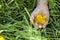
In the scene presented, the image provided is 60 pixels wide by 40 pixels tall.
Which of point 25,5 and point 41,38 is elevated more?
point 25,5

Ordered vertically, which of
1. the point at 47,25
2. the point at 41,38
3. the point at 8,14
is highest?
the point at 8,14

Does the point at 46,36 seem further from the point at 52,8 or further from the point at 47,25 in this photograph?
the point at 52,8

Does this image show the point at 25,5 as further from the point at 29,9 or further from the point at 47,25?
the point at 47,25

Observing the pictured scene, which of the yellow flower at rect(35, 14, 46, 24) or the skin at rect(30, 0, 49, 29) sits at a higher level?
the skin at rect(30, 0, 49, 29)

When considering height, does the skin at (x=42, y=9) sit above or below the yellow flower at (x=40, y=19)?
above

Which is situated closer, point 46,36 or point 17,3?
point 46,36

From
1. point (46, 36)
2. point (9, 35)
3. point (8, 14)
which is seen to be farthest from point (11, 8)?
point (46, 36)
